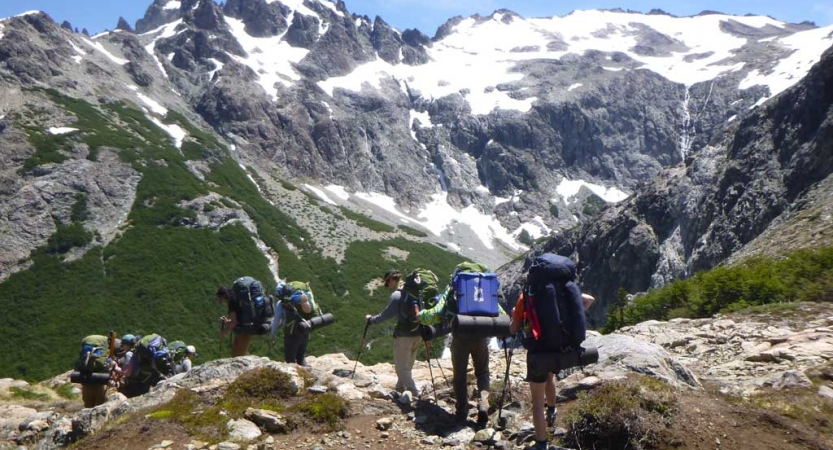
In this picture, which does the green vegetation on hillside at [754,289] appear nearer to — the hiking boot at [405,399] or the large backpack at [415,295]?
the large backpack at [415,295]

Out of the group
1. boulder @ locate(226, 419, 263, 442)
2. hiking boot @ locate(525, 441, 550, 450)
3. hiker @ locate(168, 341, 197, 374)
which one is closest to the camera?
hiking boot @ locate(525, 441, 550, 450)

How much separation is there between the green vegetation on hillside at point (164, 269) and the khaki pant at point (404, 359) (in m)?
61.3

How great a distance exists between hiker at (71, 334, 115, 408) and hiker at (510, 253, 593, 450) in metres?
11.4

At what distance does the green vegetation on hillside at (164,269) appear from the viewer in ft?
279

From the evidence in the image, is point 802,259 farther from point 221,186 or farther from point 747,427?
point 221,186

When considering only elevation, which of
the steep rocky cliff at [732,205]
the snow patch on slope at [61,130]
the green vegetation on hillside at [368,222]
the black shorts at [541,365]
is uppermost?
the snow patch on slope at [61,130]

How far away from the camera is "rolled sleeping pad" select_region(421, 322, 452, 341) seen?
31.4 ft

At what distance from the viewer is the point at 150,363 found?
13617 mm

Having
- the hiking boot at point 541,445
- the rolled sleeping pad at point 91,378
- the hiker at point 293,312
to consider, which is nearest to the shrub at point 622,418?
the hiking boot at point 541,445

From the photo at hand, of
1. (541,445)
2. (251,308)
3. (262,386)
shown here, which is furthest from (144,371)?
(541,445)

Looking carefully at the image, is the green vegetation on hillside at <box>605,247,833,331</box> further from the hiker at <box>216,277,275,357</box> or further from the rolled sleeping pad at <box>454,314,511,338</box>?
the hiker at <box>216,277,275,357</box>

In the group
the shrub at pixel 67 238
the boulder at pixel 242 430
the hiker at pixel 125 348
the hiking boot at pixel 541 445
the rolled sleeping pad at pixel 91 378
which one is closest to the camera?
the hiking boot at pixel 541 445

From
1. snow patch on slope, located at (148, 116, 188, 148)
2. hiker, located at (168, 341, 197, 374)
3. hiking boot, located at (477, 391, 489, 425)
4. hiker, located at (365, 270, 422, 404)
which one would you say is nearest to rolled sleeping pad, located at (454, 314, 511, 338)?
hiking boot, located at (477, 391, 489, 425)

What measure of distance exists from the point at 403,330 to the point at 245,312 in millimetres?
4854
